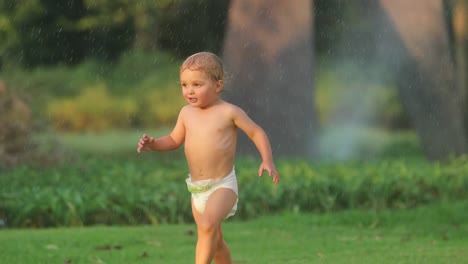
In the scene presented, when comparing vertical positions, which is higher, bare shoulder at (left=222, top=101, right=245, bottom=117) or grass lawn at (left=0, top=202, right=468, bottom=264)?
bare shoulder at (left=222, top=101, right=245, bottom=117)

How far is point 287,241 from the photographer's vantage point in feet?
27.1

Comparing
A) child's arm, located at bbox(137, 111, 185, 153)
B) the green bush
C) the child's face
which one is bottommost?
the green bush

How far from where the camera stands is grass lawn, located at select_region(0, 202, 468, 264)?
7.36 meters

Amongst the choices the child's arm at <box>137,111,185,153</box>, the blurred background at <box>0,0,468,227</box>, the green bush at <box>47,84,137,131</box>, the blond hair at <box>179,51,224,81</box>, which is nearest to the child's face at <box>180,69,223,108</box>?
the blond hair at <box>179,51,224,81</box>

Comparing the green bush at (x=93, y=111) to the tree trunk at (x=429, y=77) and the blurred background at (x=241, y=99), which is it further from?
the tree trunk at (x=429, y=77)

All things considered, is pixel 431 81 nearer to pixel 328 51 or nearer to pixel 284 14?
pixel 284 14

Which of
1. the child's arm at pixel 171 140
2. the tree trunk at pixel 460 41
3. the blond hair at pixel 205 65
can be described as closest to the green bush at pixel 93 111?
the tree trunk at pixel 460 41

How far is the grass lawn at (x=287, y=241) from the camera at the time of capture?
7.36m

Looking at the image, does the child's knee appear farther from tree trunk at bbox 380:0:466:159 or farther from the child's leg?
tree trunk at bbox 380:0:466:159

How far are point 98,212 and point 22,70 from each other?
12.5 metres

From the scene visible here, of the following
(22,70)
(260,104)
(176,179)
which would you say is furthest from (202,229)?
(22,70)

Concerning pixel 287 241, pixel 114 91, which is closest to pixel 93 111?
pixel 114 91

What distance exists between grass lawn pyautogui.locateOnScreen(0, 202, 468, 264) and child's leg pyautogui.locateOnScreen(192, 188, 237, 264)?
1752 mm

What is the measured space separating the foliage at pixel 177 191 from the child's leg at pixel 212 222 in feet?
13.4
